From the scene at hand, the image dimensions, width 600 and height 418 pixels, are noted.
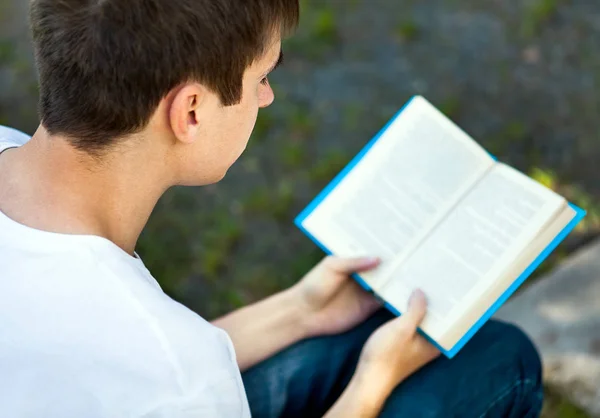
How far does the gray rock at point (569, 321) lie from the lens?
5.72 feet

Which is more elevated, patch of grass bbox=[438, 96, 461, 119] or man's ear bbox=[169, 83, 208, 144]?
man's ear bbox=[169, 83, 208, 144]

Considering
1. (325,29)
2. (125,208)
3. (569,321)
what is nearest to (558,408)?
(569,321)

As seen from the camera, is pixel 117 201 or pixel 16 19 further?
pixel 16 19

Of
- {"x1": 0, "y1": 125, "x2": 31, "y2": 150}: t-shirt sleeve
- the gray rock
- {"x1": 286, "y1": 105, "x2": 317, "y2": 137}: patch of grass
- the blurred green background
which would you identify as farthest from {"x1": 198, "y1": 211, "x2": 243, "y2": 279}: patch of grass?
{"x1": 0, "y1": 125, "x2": 31, "y2": 150}: t-shirt sleeve

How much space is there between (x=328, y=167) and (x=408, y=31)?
62cm

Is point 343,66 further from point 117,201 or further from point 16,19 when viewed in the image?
point 117,201

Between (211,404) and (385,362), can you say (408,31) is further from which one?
(211,404)

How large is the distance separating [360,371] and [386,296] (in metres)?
0.17

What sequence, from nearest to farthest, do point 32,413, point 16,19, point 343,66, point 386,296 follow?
point 32,413 → point 386,296 → point 343,66 → point 16,19

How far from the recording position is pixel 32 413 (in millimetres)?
875

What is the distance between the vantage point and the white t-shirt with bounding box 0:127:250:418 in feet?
2.88

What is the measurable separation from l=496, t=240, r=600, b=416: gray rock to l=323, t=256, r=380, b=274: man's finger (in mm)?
646

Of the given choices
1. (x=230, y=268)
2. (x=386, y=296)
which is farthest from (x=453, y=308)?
(x=230, y=268)

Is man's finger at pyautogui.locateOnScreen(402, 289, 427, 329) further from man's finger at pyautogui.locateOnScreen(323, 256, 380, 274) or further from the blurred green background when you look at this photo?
the blurred green background
